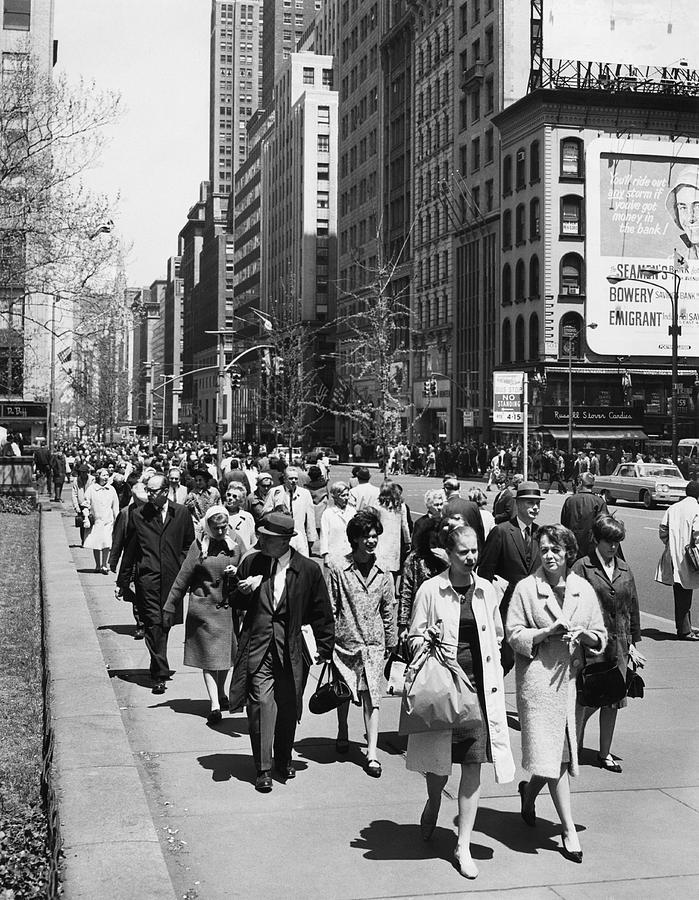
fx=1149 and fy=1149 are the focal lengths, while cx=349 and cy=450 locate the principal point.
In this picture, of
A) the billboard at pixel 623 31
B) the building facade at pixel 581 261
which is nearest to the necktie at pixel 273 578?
the building facade at pixel 581 261

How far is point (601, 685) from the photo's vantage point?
7.28m

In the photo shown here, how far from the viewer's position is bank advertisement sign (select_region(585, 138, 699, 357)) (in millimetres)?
63812

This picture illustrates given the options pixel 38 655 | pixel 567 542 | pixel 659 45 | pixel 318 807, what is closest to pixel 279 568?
pixel 318 807

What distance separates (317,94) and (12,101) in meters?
106

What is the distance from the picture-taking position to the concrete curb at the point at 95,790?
5.50 m

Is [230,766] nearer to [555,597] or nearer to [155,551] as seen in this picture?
[555,597]

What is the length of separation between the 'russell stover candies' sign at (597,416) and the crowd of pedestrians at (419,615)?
4998 centimetres

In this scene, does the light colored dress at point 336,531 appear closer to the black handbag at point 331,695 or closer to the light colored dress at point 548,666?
the black handbag at point 331,695

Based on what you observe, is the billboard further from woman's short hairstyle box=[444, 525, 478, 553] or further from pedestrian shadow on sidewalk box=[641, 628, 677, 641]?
woman's short hairstyle box=[444, 525, 478, 553]

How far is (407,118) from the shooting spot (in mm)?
91312

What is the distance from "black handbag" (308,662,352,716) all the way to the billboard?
206ft

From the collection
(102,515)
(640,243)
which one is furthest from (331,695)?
(640,243)

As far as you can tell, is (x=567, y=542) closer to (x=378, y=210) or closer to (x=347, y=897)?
(x=347, y=897)

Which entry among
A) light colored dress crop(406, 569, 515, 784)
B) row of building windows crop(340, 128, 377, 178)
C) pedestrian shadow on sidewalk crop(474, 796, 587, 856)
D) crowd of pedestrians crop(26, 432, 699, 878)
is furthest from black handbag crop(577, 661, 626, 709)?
row of building windows crop(340, 128, 377, 178)
